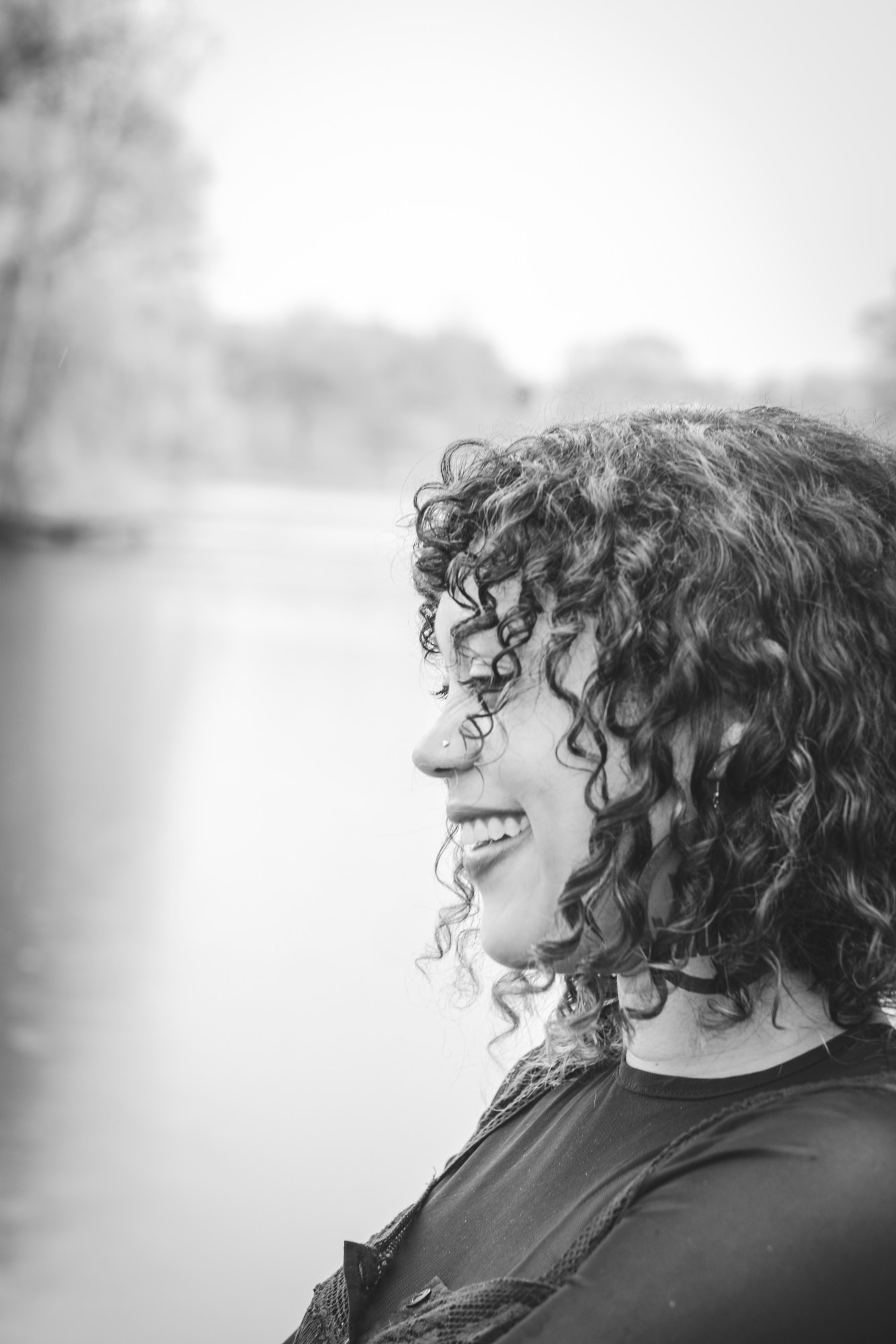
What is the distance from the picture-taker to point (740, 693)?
61 cm

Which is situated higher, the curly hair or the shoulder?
the curly hair

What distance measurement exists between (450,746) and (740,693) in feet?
0.58

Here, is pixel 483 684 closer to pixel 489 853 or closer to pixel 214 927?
pixel 489 853

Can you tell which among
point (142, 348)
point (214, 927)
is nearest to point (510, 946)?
point (214, 927)

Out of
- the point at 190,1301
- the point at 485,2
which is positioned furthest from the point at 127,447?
the point at 190,1301

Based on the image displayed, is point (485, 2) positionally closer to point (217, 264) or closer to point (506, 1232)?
point (217, 264)

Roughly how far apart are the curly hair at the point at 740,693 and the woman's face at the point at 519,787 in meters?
0.01

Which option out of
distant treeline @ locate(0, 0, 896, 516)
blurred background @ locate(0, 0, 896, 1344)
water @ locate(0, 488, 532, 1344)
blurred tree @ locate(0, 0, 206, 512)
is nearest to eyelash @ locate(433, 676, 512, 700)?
water @ locate(0, 488, 532, 1344)

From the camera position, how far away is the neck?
2.06ft

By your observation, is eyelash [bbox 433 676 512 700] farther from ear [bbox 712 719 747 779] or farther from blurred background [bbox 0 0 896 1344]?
blurred background [bbox 0 0 896 1344]

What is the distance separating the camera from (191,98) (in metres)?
3.66

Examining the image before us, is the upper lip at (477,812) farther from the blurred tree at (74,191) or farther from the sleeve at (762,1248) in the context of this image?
the blurred tree at (74,191)

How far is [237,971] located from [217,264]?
2.29m

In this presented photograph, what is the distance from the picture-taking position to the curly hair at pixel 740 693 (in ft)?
1.99
